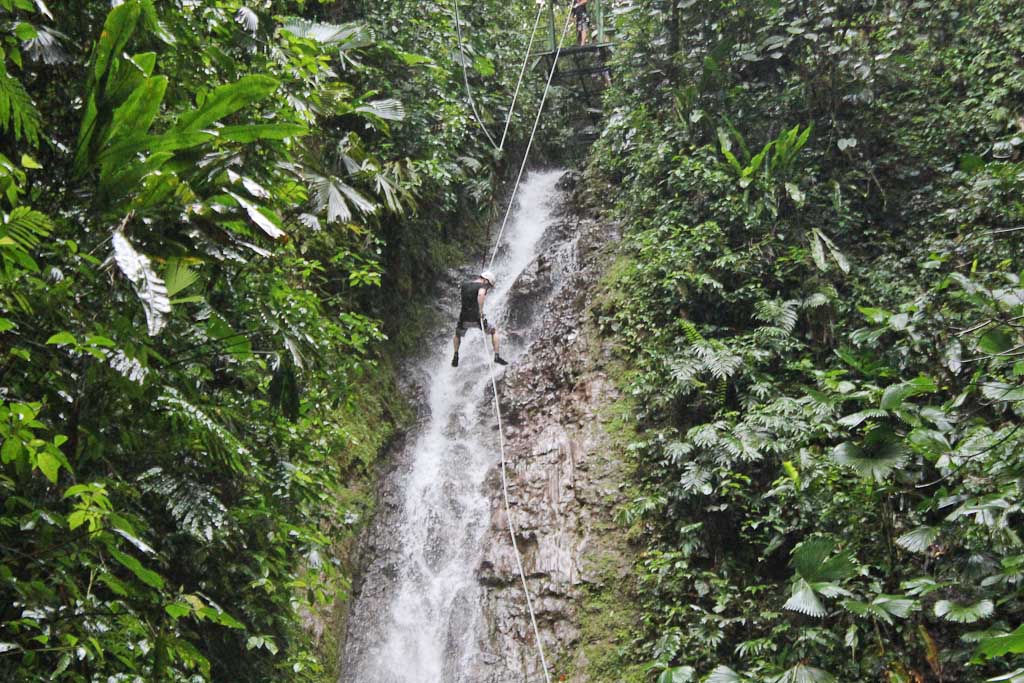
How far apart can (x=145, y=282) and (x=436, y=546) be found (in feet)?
16.9

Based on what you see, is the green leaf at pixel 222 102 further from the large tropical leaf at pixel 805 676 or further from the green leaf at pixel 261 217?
the large tropical leaf at pixel 805 676

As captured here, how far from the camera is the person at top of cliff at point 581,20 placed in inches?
626

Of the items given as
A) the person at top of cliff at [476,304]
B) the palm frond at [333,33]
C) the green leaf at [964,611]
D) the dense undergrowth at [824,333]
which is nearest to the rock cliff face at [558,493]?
the dense undergrowth at [824,333]

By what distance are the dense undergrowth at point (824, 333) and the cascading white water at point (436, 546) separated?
1806 millimetres

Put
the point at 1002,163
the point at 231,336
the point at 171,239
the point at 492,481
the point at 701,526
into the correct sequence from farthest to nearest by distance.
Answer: the point at 492,481 < the point at 1002,163 < the point at 701,526 < the point at 231,336 < the point at 171,239

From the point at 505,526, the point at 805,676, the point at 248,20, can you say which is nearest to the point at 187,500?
the point at 248,20

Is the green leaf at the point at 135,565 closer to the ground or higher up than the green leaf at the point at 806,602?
higher up

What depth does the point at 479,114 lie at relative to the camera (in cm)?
1217

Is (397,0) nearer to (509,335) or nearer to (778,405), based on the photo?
(509,335)

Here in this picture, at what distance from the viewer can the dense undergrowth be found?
4.45 m

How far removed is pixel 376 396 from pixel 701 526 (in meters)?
4.59

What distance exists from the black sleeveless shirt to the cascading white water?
0.70 meters

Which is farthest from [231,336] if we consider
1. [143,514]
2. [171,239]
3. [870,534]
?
[870,534]

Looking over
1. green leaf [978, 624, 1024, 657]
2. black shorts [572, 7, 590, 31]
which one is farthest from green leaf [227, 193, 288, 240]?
black shorts [572, 7, 590, 31]
